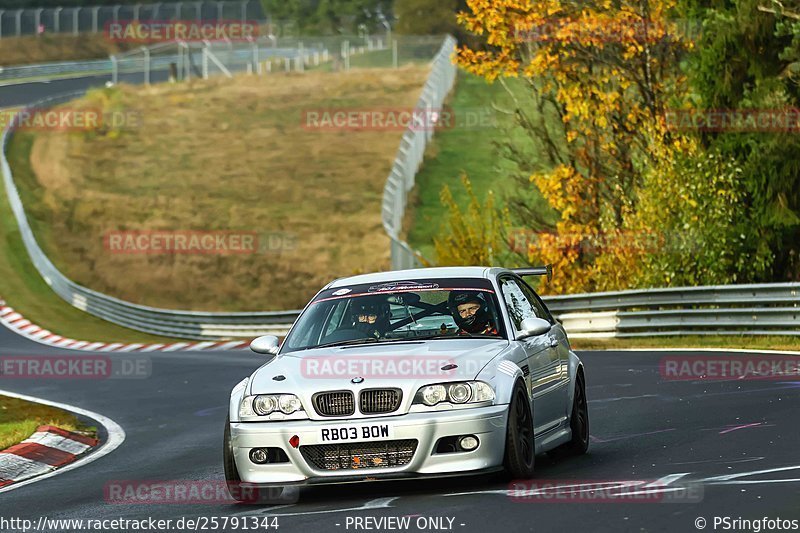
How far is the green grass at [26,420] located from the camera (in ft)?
49.8

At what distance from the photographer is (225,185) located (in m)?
60.4

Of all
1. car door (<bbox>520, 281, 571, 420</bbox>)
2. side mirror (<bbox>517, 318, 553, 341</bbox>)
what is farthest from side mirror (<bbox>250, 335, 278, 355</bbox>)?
car door (<bbox>520, 281, 571, 420</bbox>)

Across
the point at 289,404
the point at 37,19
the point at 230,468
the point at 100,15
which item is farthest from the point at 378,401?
the point at 100,15

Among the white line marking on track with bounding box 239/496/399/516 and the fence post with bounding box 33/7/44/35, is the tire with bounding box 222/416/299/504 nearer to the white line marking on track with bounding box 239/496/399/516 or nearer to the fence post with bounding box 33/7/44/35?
the white line marking on track with bounding box 239/496/399/516

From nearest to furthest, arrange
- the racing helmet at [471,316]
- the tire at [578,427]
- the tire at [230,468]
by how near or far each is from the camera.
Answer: the tire at [230,468] < the racing helmet at [471,316] < the tire at [578,427]

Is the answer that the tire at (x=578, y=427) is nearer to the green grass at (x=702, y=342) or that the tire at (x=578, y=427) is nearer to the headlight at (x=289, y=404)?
the headlight at (x=289, y=404)

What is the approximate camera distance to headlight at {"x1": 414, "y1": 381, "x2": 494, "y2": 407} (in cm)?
973

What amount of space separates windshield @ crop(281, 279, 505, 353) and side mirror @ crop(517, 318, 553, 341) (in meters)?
0.15

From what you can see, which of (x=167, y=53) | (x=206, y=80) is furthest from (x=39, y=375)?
(x=167, y=53)

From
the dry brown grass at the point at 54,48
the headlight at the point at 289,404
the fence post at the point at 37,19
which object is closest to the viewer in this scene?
the headlight at the point at 289,404

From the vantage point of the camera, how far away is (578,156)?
34.5 m

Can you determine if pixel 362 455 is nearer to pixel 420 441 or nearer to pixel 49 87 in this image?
pixel 420 441

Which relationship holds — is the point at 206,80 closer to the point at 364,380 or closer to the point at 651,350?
the point at 651,350

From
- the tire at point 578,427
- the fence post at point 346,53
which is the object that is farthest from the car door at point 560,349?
the fence post at point 346,53
